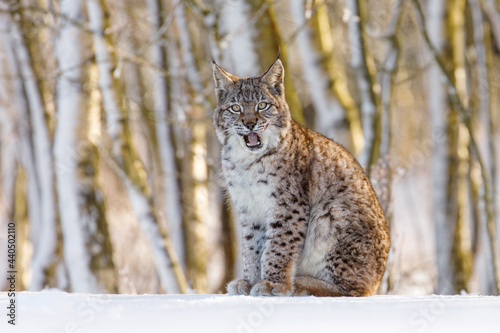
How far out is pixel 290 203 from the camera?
5.76m

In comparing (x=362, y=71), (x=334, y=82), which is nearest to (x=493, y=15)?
(x=334, y=82)

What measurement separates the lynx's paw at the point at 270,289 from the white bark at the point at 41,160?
6.75 m

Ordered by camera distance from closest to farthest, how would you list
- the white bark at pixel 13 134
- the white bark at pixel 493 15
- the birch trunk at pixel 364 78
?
1. the birch trunk at pixel 364 78
2. the white bark at pixel 493 15
3. the white bark at pixel 13 134

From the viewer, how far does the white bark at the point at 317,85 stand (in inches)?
397

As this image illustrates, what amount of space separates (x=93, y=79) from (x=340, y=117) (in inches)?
123

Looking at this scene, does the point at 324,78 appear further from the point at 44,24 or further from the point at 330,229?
the point at 330,229

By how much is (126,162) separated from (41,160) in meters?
3.05

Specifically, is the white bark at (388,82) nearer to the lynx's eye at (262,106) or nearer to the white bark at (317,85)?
the white bark at (317,85)

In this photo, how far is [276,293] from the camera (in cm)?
550

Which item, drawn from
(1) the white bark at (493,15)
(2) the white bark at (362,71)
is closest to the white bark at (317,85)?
(2) the white bark at (362,71)

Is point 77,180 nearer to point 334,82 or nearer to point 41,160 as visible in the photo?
point 41,160

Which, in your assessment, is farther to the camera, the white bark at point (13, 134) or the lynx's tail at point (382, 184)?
the white bark at point (13, 134)

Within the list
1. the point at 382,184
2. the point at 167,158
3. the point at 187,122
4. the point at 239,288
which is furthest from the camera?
the point at 167,158

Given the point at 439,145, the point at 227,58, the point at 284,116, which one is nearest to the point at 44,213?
the point at 227,58
